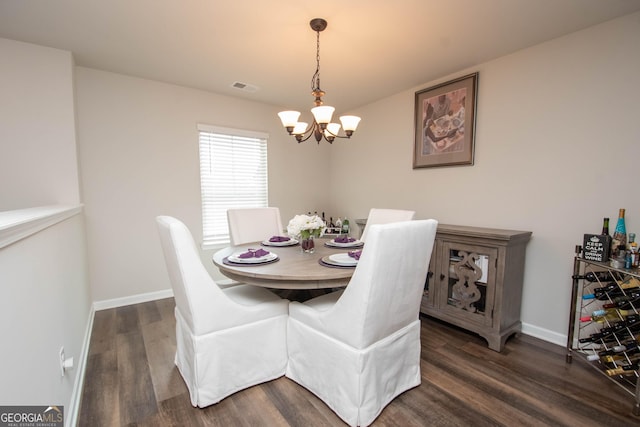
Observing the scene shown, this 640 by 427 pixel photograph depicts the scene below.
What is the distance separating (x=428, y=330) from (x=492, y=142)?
1.86m

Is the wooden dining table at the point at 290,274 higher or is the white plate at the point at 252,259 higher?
the white plate at the point at 252,259

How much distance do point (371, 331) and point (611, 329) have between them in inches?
69.3

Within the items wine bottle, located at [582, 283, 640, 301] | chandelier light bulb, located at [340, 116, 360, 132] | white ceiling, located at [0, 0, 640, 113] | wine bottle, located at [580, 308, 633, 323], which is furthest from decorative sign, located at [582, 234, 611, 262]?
chandelier light bulb, located at [340, 116, 360, 132]

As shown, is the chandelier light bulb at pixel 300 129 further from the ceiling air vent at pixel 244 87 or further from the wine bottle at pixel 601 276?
the wine bottle at pixel 601 276

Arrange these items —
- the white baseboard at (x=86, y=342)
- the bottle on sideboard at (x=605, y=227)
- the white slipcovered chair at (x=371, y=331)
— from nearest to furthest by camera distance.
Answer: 1. the white slipcovered chair at (x=371, y=331)
2. the white baseboard at (x=86, y=342)
3. the bottle on sideboard at (x=605, y=227)

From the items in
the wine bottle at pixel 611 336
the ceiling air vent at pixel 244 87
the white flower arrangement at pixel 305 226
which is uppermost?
the ceiling air vent at pixel 244 87

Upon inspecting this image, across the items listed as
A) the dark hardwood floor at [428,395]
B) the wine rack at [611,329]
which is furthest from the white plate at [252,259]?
the wine rack at [611,329]

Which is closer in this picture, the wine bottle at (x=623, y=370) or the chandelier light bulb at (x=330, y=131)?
the wine bottle at (x=623, y=370)

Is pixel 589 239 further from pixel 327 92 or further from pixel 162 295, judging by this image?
pixel 162 295

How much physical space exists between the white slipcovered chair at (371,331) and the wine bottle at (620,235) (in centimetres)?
142

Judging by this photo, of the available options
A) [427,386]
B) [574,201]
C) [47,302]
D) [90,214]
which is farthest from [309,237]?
[90,214]

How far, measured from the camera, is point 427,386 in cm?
181

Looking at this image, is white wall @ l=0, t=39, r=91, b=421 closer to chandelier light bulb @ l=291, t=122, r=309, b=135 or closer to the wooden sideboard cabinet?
chandelier light bulb @ l=291, t=122, r=309, b=135
